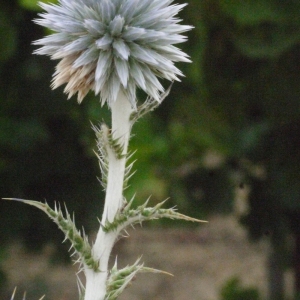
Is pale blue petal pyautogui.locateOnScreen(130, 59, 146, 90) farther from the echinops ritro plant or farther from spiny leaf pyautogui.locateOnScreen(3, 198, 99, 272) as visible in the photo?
spiny leaf pyautogui.locateOnScreen(3, 198, 99, 272)

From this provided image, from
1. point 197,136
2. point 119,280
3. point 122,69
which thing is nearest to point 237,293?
point 197,136

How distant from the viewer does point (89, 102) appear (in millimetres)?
3373

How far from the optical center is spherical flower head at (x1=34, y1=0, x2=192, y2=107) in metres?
1.21

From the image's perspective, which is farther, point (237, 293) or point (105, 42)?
point (237, 293)

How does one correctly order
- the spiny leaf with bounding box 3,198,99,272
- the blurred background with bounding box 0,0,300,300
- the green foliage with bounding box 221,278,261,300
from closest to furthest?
the spiny leaf with bounding box 3,198,99,272 < the blurred background with bounding box 0,0,300,300 < the green foliage with bounding box 221,278,261,300

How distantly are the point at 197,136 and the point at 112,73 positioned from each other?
98.4 inches

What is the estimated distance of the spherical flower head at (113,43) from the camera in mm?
1212

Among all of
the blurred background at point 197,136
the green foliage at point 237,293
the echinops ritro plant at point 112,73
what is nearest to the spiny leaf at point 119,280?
the echinops ritro plant at point 112,73

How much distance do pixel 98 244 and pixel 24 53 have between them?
2657 millimetres

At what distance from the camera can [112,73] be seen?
123cm

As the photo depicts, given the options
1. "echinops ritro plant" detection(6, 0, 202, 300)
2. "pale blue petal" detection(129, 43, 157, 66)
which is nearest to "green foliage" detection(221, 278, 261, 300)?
"echinops ritro plant" detection(6, 0, 202, 300)

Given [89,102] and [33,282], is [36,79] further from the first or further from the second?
[33,282]

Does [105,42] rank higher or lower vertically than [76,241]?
higher

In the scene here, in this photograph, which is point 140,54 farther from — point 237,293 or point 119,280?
point 237,293
